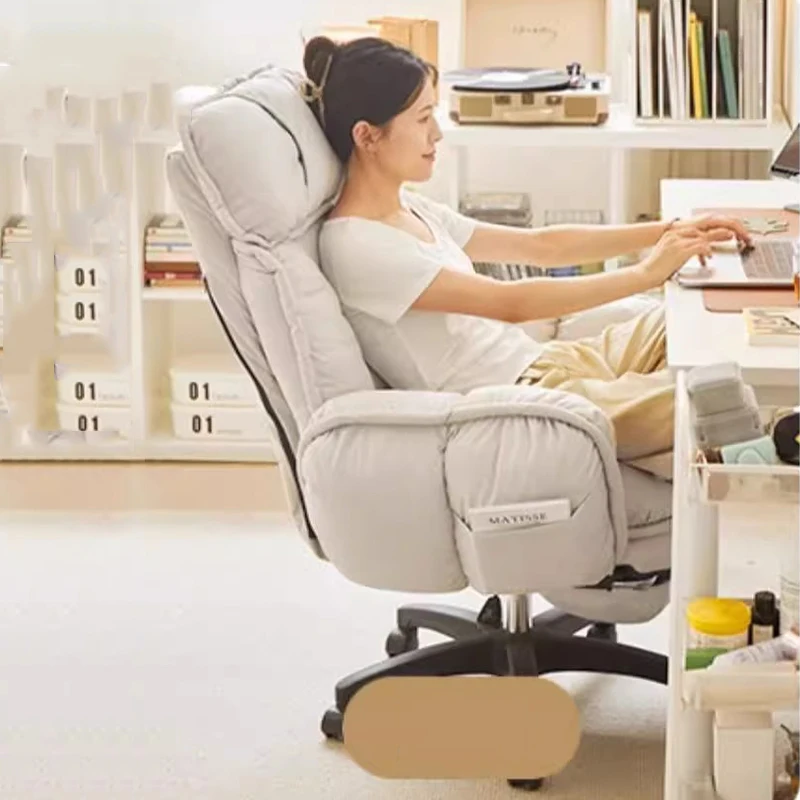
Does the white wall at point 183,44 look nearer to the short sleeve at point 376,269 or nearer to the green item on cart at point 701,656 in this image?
the short sleeve at point 376,269

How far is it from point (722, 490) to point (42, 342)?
2.60m

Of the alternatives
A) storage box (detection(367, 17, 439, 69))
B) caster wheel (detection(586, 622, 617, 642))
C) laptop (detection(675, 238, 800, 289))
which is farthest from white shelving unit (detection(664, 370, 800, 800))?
storage box (detection(367, 17, 439, 69))

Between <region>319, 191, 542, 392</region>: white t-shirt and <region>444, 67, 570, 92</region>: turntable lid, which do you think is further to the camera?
<region>444, 67, 570, 92</region>: turntable lid

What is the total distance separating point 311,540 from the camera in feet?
8.14

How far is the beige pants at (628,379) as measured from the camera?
2.32 metres

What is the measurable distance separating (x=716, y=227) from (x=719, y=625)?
2.89 feet

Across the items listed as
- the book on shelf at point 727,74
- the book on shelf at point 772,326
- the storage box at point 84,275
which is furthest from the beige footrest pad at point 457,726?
the storage box at point 84,275

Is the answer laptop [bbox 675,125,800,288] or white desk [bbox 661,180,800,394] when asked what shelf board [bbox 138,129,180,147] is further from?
white desk [bbox 661,180,800,394]

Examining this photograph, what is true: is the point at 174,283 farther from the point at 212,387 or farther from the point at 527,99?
the point at 527,99

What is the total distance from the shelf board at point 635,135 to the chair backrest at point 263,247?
1146mm

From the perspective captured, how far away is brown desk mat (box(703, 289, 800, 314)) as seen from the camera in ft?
7.42

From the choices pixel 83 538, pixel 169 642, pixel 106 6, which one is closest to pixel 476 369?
pixel 169 642

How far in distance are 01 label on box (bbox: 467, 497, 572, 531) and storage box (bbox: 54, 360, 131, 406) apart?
5.83 feet

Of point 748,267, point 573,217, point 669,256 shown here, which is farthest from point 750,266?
point 573,217
